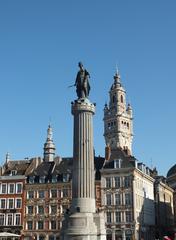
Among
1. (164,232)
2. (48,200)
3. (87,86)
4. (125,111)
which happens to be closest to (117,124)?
(125,111)

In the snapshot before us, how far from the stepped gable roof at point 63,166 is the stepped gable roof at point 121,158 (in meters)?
6.15

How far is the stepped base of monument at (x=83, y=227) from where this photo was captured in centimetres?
2661

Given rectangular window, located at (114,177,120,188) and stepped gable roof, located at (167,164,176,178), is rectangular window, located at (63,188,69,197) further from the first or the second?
stepped gable roof, located at (167,164,176,178)

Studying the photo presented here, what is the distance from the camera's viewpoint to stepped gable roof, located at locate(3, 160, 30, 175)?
6506cm

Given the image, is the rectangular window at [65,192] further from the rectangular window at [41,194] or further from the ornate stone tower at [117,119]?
the ornate stone tower at [117,119]

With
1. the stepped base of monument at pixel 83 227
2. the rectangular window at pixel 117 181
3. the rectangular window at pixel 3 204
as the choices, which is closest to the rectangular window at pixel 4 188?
the rectangular window at pixel 3 204

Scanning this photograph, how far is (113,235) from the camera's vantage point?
185ft

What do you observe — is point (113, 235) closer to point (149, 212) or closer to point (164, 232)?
point (149, 212)

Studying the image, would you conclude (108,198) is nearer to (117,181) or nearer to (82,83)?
(117,181)

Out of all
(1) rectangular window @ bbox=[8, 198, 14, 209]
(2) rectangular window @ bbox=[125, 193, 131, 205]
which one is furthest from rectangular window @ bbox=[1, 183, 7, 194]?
(2) rectangular window @ bbox=[125, 193, 131, 205]

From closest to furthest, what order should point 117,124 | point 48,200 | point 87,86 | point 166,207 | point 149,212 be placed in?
point 87,86
point 48,200
point 149,212
point 166,207
point 117,124

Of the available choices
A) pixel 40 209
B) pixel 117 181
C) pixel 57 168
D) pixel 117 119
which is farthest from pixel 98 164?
pixel 117 119

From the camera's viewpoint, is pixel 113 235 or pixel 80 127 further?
pixel 113 235

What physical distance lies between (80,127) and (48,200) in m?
33.3
